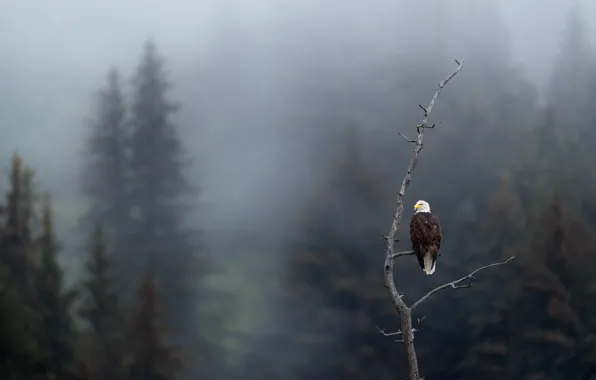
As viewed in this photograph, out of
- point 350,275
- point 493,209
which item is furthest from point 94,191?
point 493,209

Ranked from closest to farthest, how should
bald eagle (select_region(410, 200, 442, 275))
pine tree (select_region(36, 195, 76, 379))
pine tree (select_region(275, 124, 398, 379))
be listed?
bald eagle (select_region(410, 200, 442, 275))
pine tree (select_region(36, 195, 76, 379))
pine tree (select_region(275, 124, 398, 379))

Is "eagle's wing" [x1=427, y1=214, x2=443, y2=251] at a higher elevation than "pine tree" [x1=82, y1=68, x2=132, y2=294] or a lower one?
lower

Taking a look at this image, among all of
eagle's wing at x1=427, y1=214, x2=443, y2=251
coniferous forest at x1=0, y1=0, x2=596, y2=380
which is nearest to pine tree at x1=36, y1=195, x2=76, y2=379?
coniferous forest at x1=0, y1=0, x2=596, y2=380

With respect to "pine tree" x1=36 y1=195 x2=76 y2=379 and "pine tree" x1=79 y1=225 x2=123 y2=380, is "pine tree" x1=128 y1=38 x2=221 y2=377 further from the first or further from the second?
"pine tree" x1=36 y1=195 x2=76 y2=379

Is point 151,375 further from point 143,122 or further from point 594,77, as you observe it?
point 594,77

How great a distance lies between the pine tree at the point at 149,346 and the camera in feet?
19.2

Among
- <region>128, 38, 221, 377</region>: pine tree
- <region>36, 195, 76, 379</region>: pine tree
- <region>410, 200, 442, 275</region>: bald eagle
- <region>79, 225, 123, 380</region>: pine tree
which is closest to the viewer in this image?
<region>410, 200, 442, 275</region>: bald eagle

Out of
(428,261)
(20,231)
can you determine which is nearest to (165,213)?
(20,231)

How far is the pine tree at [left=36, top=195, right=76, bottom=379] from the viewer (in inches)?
225

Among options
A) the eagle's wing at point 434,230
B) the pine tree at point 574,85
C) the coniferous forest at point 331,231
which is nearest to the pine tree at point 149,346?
the coniferous forest at point 331,231

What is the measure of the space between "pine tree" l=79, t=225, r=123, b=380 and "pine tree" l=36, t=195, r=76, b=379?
169 millimetres

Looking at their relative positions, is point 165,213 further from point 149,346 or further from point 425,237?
point 425,237

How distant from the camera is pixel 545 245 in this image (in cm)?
641

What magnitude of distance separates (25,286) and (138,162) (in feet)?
5.17
